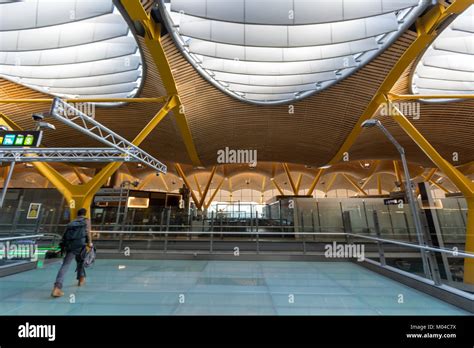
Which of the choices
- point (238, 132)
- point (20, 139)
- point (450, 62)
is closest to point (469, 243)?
point (450, 62)

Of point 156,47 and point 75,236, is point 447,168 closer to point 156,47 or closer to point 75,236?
point 156,47

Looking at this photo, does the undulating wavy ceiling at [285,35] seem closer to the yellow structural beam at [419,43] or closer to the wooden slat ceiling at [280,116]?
the yellow structural beam at [419,43]

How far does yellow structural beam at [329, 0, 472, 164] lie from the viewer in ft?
26.5

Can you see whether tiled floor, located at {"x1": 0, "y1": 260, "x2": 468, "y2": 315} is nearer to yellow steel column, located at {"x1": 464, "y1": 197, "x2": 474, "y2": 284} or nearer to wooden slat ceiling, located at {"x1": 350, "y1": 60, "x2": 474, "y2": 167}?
yellow steel column, located at {"x1": 464, "y1": 197, "x2": 474, "y2": 284}

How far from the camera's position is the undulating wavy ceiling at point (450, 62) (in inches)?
404

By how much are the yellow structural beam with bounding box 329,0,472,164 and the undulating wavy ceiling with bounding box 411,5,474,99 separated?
1589mm

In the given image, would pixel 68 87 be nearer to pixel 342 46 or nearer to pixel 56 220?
pixel 56 220

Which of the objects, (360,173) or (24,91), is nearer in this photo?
(24,91)

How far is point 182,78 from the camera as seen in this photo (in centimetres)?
1273

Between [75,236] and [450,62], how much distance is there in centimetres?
1809

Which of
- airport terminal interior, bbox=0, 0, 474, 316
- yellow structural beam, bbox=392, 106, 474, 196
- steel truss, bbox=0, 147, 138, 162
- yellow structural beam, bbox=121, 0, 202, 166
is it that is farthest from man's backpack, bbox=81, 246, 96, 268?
yellow structural beam, bbox=392, 106, 474, 196
